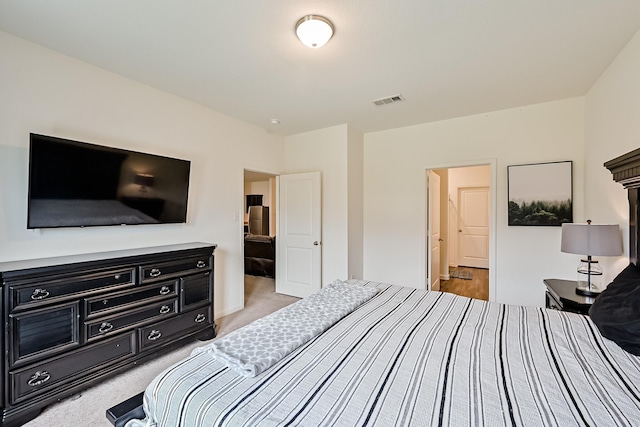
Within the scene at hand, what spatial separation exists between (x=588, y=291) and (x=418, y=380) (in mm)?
2276

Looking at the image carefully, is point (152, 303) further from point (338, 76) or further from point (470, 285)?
point (470, 285)

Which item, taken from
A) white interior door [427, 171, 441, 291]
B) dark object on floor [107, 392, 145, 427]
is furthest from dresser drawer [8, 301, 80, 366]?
white interior door [427, 171, 441, 291]

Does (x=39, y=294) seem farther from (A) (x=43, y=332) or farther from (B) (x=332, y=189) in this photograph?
(B) (x=332, y=189)

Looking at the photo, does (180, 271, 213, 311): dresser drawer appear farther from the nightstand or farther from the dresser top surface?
the nightstand

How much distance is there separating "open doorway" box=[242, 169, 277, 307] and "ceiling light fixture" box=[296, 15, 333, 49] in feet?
7.92

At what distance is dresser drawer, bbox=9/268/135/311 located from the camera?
1.75m

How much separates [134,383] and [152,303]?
0.60 meters

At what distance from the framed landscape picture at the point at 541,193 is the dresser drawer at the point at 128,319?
3897 mm

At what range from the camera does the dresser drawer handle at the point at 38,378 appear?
181cm

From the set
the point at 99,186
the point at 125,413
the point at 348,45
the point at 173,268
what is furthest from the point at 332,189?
the point at 125,413

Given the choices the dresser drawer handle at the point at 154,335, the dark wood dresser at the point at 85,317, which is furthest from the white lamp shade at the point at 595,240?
the dresser drawer handle at the point at 154,335

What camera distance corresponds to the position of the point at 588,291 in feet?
7.69

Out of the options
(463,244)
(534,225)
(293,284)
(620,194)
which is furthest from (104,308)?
(463,244)

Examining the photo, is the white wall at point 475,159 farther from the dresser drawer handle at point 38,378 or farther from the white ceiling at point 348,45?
the dresser drawer handle at point 38,378
